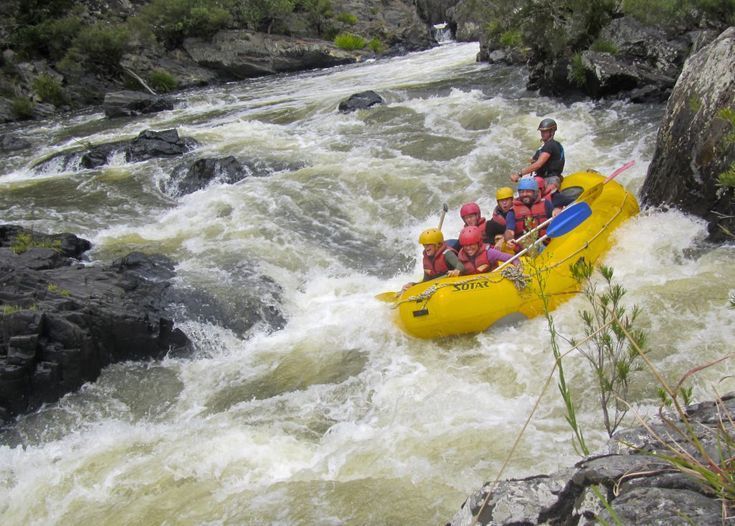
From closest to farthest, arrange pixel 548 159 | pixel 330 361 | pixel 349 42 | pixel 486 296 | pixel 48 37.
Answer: pixel 486 296, pixel 330 361, pixel 548 159, pixel 48 37, pixel 349 42

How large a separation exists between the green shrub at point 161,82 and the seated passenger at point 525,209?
762 inches

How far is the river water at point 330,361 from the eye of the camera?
395 cm

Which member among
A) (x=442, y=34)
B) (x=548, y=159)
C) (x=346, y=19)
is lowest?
(x=548, y=159)

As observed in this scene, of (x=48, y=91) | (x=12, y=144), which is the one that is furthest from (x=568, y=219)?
(x=48, y=91)

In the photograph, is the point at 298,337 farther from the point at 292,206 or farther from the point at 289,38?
the point at 289,38

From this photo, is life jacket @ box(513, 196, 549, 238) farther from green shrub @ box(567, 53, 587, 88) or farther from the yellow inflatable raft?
green shrub @ box(567, 53, 587, 88)

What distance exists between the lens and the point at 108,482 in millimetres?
4270

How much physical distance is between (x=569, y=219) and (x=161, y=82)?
65.9 feet

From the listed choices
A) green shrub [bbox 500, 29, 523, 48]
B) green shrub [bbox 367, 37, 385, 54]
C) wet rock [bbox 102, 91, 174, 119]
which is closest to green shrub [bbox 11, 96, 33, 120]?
wet rock [bbox 102, 91, 174, 119]

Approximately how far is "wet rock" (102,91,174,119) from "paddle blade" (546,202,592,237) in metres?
15.0

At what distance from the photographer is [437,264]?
628cm

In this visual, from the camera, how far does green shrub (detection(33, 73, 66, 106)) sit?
20159mm

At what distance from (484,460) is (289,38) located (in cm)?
2671

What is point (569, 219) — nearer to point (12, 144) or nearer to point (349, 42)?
point (12, 144)
